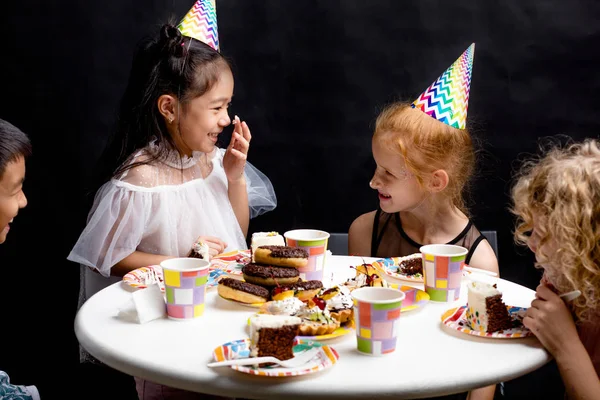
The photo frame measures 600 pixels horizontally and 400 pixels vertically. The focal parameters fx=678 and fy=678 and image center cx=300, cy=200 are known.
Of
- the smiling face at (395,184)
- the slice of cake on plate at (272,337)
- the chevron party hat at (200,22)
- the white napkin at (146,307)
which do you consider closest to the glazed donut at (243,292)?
the white napkin at (146,307)

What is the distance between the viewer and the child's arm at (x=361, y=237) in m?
2.44

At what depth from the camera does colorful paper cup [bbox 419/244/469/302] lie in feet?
5.09

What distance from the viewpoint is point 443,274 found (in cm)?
156

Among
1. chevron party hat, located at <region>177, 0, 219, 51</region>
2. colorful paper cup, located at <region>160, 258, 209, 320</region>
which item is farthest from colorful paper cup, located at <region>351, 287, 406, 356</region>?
chevron party hat, located at <region>177, 0, 219, 51</region>

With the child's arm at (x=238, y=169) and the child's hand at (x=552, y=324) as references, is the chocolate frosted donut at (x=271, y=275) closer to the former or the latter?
the child's hand at (x=552, y=324)

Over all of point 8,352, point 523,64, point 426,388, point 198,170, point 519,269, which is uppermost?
point 523,64

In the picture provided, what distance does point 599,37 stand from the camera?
2658 millimetres

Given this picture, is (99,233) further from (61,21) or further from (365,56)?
(365,56)

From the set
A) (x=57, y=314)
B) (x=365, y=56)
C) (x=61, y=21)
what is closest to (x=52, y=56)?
(x=61, y=21)

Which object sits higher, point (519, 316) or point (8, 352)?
point (519, 316)

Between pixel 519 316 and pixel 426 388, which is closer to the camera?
pixel 426 388

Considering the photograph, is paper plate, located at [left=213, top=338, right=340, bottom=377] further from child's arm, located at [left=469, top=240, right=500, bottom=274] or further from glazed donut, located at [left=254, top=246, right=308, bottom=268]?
child's arm, located at [left=469, top=240, right=500, bottom=274]

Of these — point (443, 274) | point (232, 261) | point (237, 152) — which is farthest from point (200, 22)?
point (443, 274)

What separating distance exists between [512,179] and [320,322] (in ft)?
5.52
